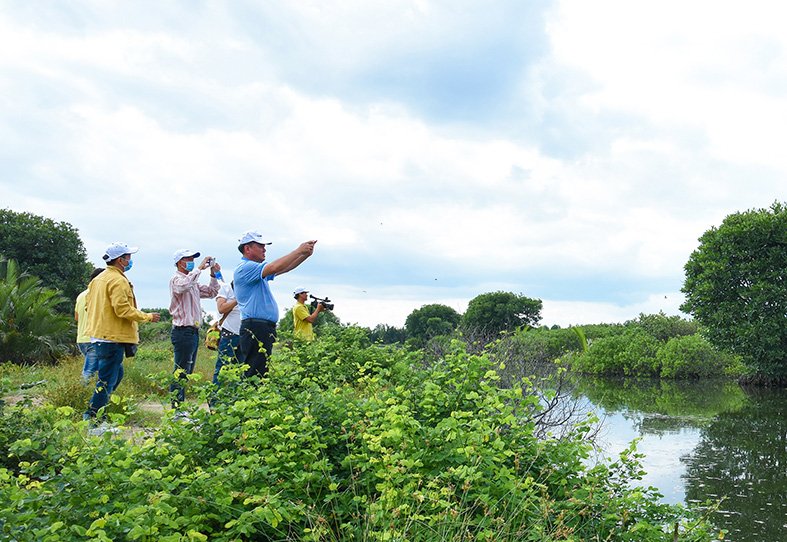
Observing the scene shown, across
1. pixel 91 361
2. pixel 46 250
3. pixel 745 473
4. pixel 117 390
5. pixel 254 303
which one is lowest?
pixel 745 473

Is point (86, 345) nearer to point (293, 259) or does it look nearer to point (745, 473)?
point (293, 259)

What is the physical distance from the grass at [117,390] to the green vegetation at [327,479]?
409mm

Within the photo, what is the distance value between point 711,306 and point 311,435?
18.6 meters

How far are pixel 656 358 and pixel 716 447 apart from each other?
1547 centimetres

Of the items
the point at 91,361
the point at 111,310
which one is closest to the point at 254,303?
the point at 111,310

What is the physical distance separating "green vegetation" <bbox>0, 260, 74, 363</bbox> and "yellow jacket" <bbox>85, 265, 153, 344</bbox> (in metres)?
8.59

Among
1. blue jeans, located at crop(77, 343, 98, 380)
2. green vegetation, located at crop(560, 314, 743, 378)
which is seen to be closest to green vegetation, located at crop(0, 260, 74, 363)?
blue jeans, located at crop(77, 343, 98, 380)

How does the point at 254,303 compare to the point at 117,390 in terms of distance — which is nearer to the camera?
the point at 254,303

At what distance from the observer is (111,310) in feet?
19.6

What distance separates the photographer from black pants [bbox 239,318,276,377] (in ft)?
18.8

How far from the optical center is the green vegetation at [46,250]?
73.8 ft

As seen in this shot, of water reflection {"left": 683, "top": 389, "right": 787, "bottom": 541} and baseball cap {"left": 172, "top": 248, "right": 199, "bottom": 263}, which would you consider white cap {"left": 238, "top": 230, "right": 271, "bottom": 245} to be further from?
water reflection {"left": 683, "top": 389, "right": 787, "bottom": 541}

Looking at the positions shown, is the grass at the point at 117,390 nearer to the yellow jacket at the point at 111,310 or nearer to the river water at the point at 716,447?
the yellow jacket at the point at 111,310

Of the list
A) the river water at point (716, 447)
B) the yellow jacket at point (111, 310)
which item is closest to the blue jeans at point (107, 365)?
the yellow jacket at point (111, 310)
